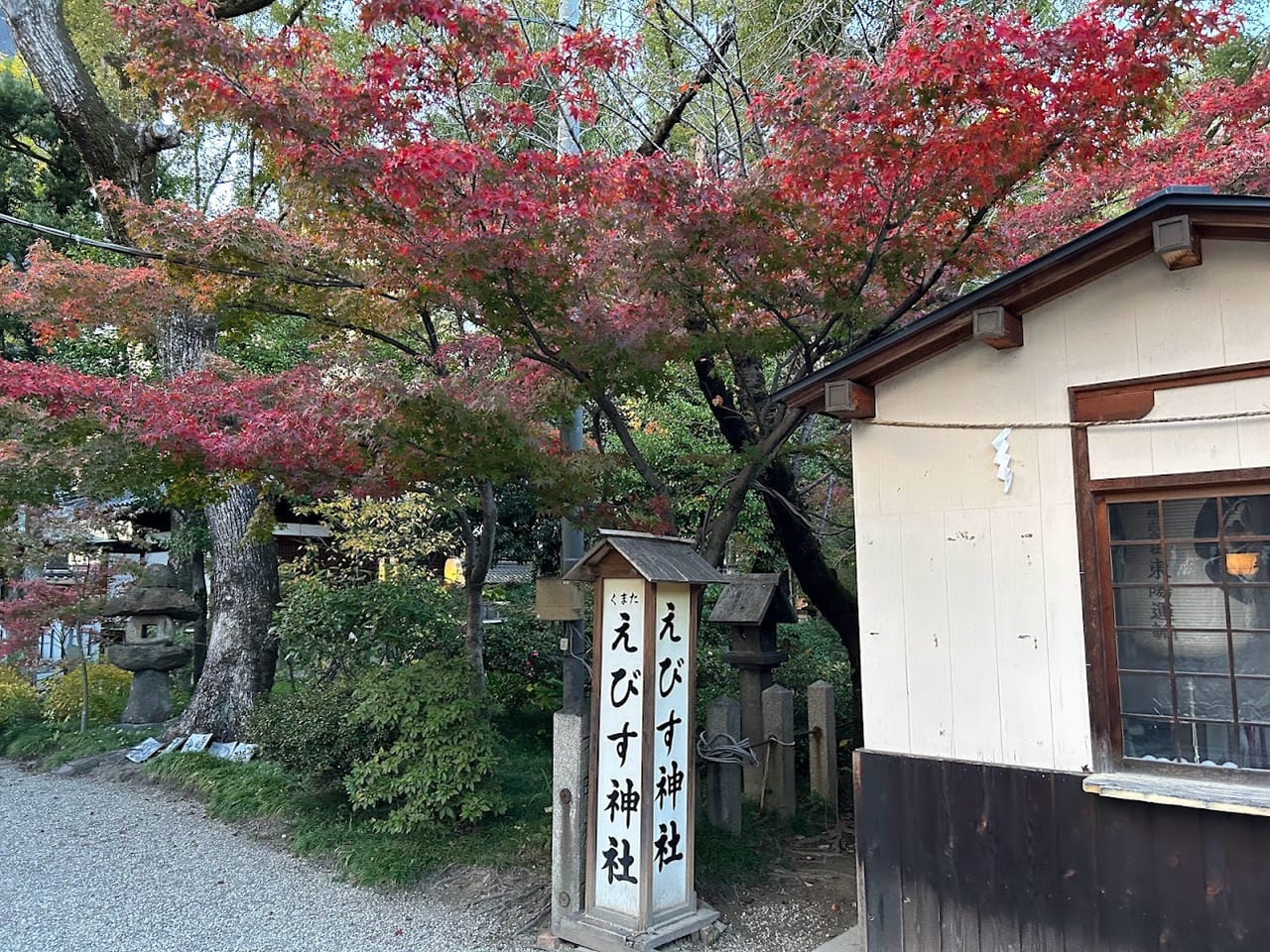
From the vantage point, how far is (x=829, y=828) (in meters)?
7.12

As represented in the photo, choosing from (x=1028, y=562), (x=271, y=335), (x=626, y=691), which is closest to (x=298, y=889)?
(x=626, y=691)

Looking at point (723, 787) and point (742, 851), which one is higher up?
point (723, 787)

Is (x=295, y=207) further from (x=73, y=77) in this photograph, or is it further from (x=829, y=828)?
(x=829, y=828)

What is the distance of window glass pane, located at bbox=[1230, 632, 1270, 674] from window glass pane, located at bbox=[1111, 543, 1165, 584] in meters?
0.41

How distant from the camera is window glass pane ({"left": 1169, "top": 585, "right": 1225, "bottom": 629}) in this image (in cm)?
393

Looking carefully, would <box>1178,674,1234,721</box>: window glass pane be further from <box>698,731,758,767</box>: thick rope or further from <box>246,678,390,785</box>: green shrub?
<box>246,678,390,785</box>: green shrub

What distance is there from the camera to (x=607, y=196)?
19.8ft

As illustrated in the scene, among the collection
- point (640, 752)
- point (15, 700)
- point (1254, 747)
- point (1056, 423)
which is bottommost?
point (15, 700)

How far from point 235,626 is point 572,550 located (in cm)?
611

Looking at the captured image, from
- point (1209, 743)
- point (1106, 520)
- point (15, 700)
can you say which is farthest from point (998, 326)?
point (15, 700)

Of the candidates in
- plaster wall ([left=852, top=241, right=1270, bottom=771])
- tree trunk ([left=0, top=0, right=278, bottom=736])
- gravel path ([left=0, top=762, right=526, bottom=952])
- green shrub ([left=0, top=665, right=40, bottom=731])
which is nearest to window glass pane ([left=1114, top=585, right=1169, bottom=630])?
plaster wall ([left=852, top=241, right=1270, bottom=771])

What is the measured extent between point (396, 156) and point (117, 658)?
9234 millimetres

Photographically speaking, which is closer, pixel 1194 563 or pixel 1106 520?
pixel 1194 563

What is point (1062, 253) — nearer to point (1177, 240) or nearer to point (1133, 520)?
point (1177, 240)
